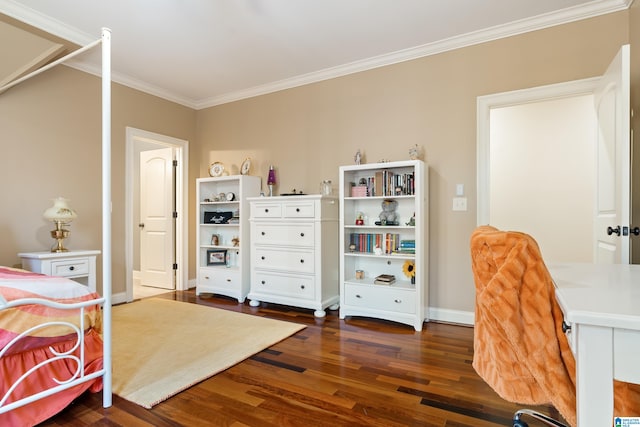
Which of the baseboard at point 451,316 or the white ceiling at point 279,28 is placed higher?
the white ceiling at point 279,28

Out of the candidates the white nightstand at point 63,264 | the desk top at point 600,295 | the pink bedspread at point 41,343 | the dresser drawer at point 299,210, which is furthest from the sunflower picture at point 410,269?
the white nightstand at point 63,264

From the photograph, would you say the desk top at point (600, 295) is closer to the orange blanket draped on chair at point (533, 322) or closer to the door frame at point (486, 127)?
the orange blanket draped on chair at point (533, 322)

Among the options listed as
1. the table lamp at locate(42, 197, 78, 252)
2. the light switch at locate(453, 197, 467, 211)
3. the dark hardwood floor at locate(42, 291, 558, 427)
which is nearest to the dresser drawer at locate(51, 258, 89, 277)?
the table lamp at locate(42, 197, 78, 252)

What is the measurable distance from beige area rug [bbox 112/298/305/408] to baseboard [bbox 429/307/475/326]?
130 cm

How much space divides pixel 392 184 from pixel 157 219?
3437mm

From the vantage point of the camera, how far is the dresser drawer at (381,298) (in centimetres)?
303

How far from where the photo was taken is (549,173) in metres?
4.23

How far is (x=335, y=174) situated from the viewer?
3797 millimetres

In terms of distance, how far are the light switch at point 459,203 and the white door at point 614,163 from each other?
0.95 meters

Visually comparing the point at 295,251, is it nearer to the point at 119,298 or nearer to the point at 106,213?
the point at 106,213

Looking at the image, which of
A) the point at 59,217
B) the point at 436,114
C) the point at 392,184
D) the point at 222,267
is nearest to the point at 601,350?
the point at 392,184

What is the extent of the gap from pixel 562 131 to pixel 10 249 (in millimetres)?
6045

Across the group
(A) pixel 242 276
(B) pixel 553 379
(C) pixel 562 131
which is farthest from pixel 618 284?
(C) pixel 562 131

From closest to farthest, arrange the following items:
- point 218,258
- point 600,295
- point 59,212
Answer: point 600,295 < point 59,212 < point 218,258
